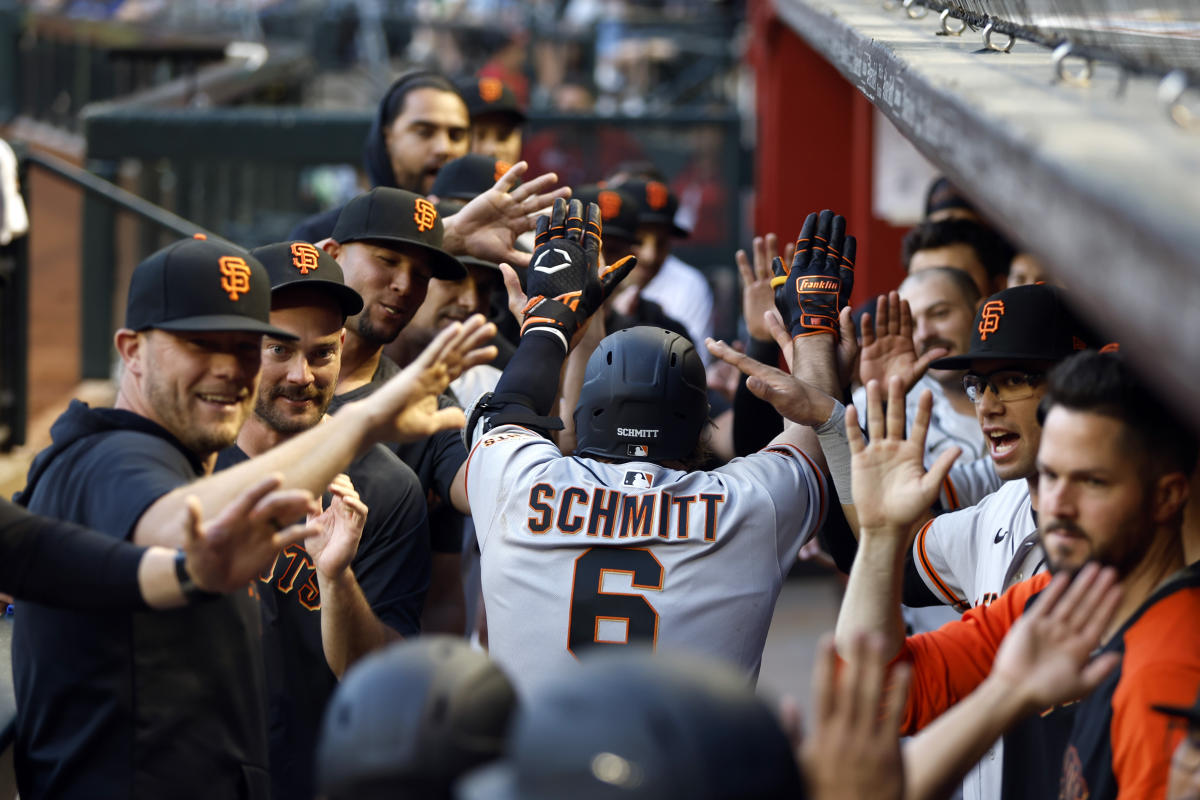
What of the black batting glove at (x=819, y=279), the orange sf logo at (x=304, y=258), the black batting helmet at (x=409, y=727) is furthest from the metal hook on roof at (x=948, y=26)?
the black batting helmet at (x=409, y=727)

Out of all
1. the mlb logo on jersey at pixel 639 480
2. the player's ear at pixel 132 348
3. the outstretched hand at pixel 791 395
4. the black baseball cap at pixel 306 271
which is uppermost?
the black baseball cap at pixel 306 271

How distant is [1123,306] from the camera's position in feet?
4.72

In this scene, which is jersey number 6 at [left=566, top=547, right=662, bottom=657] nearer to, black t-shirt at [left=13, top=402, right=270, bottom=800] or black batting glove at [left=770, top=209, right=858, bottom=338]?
black t-shirt at [left=13, top=402, right=270, bottom=800]

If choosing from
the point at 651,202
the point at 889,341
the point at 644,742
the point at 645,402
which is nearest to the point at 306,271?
the point at 645,402

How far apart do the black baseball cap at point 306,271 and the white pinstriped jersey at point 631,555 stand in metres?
0.84

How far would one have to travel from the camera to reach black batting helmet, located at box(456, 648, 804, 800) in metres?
1.54

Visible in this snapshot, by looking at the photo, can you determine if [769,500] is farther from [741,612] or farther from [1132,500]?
[1132,500]

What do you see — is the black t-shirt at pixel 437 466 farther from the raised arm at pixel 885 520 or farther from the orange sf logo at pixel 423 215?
the raised arm at pixel 885 520

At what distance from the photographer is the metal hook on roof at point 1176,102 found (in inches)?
72.4

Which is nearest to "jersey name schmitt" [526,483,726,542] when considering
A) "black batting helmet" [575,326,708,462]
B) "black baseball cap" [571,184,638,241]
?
"black batting helmet" [575,326,708,462]

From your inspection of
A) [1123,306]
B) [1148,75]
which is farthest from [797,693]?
[1123,306]

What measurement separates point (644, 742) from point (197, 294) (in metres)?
1.66

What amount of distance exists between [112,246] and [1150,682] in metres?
7.25

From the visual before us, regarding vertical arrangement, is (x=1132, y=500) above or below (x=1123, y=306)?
below
